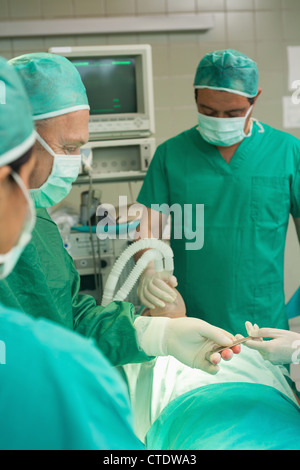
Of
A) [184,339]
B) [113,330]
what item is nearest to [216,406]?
[184,339]

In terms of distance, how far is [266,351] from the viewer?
1280mm

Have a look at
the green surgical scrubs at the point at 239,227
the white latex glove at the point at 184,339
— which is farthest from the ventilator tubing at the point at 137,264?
the green surgical scrubs at the point at 239,227

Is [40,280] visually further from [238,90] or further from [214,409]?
[238,90]

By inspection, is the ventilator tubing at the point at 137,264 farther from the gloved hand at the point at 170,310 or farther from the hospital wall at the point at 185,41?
the hospital wall at the point at 185,41

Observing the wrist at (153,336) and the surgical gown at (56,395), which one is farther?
the wrist at (153,336)

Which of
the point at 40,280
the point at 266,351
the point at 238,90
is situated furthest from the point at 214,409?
the point at 238,90

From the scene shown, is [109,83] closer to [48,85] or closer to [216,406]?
[48,85]

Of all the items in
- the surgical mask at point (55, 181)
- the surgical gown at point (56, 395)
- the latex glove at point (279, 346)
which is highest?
the surgical mask at point (55, 181)

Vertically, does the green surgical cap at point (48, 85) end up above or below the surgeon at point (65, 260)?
above

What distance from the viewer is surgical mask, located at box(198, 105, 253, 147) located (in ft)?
6.18

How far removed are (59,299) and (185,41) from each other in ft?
9.22

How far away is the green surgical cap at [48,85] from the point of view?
122cm
